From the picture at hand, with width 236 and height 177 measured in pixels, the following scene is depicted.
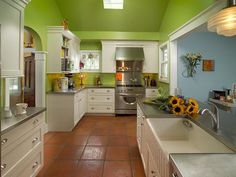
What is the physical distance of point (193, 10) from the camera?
10.6ft

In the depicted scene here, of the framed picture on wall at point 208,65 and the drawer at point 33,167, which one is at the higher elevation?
the framed picture on wall at point 208,65

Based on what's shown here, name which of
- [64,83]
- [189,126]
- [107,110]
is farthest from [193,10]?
[107,110]

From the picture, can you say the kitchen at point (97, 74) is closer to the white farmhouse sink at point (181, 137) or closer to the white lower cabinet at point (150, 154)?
the white lower cabinet at point (150, 154)

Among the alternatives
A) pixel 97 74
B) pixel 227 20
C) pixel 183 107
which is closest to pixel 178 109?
pixel 183 107

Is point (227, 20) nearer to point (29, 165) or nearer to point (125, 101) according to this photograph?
point (29, 165)

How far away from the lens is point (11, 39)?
239 cm

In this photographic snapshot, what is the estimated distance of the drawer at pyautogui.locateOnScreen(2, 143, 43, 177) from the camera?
2.07m

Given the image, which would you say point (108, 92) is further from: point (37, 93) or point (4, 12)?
point (4, 12)

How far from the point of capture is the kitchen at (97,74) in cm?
310

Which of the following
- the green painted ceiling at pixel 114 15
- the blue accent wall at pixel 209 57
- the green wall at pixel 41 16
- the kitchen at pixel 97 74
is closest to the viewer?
the kitchen at pixel 97 74

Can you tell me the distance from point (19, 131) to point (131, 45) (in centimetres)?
499

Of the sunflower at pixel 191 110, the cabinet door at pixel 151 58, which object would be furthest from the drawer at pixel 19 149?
the cabinet door at pixel 151 58

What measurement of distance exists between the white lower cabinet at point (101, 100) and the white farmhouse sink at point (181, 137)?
4079mm

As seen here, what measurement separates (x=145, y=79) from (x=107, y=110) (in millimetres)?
1625
